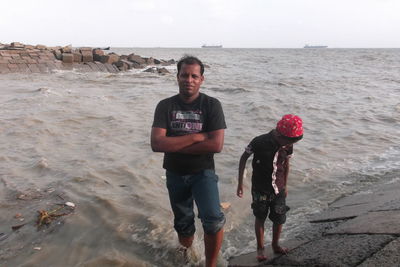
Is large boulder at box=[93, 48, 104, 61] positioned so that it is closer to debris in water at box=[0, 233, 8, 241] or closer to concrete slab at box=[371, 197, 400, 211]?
debris in water at box=[0, 233, 8, 241]

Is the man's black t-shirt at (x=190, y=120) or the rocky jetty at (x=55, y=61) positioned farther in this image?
the rocky jetty at (x=55, y=61)

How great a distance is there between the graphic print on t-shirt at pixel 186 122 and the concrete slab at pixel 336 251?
140cm

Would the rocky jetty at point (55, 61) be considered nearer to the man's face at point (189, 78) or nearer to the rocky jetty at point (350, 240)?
the man's face at point (189, 78)

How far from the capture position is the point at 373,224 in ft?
10.5

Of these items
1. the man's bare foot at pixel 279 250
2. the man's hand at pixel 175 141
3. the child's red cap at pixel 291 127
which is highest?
the child's red cap at pixel 291 127

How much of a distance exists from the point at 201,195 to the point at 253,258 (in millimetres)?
947

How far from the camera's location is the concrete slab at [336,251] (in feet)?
8.59

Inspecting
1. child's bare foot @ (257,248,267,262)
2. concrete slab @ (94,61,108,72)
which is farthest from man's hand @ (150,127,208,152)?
concrete slab @ (94,61,108,72)

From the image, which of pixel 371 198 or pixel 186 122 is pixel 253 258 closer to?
pixel 186 122

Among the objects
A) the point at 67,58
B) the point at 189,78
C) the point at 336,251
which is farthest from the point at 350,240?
the point at 67,58

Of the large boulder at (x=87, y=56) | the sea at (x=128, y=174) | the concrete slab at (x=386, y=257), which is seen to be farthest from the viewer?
the large boulder at (x=87, y=56)

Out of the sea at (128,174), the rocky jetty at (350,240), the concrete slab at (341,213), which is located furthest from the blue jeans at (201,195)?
the concrete slab at (341,213)

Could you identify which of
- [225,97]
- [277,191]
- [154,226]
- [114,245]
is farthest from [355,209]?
[225,97]

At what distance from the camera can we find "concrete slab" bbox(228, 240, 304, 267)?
3191 millimetres
